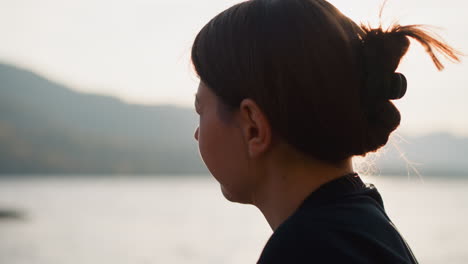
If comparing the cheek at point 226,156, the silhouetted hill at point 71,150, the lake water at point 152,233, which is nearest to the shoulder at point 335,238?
the cheek at point 226,156

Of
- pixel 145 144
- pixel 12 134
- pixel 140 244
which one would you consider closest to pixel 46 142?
pixel 12 134

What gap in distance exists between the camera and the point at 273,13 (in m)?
2.02

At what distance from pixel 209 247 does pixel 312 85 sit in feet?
157

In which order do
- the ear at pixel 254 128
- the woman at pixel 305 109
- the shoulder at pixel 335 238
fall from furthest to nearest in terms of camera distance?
the ear at pixel 254 128 → the woman at pixel 305 109 → the shoulder at pixel 335 238

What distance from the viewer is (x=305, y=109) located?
6.26 ft

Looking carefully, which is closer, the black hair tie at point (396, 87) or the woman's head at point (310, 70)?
the woman's head at point (310, 70)

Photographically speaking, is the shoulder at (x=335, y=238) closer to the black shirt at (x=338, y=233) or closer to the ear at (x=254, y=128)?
the black shirt at (x=338, y=233)

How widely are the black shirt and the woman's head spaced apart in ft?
0.50

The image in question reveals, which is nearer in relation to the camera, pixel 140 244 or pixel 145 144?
Result: pixel 140 244

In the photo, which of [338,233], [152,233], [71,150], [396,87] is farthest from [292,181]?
[71,150]

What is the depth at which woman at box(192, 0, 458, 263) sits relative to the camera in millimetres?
1860

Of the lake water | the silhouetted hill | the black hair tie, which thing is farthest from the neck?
the silhouetted hill

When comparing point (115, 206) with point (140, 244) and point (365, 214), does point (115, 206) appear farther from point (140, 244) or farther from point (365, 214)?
point (365, 214)

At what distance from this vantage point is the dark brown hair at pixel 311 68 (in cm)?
191
